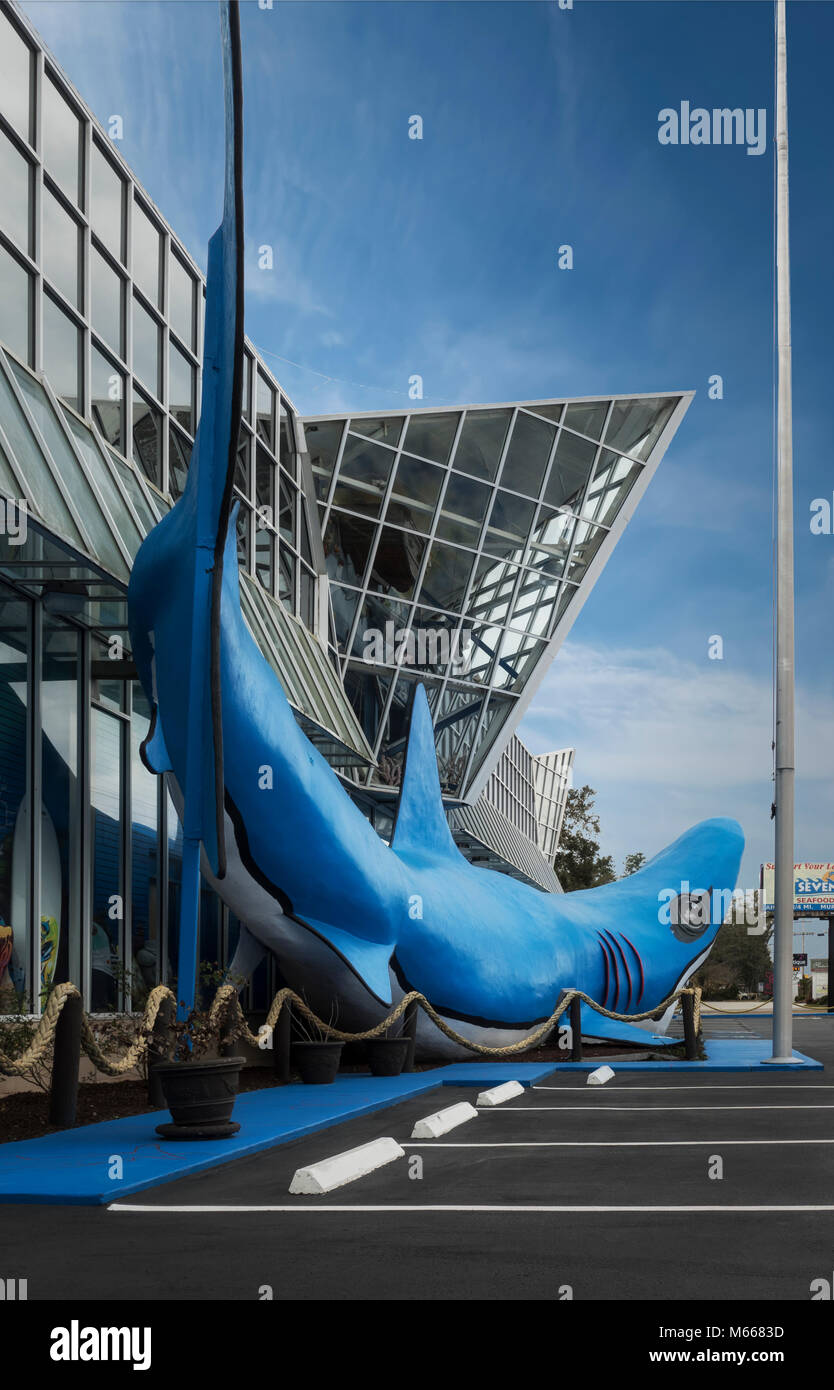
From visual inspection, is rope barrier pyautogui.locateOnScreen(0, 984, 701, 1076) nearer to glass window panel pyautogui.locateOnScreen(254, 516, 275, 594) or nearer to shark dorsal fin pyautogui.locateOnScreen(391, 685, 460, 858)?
shark dorsal fin pyautogui.locateOnScreen(391, 685, 460, 858)

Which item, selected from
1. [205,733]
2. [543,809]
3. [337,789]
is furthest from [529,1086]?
[543,809]

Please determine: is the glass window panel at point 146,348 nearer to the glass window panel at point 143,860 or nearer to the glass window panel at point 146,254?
the glass window panel at point 146,254

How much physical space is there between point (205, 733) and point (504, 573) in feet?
77.6

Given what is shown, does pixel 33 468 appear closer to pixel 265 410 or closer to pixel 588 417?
pixel 265 410

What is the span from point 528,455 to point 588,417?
5.44 ft

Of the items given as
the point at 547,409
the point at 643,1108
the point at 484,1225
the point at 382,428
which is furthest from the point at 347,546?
the point at 484,1225

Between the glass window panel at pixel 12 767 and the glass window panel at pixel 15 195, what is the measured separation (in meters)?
3.78

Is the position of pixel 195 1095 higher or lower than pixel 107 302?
lower

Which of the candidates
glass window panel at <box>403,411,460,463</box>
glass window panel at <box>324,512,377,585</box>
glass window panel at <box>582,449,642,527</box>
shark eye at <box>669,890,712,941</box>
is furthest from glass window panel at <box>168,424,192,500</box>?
glass window panel at <box>582,449,642,527</box>

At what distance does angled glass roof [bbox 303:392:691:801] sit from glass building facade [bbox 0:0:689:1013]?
56 mm

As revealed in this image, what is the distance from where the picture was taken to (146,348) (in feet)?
62.5

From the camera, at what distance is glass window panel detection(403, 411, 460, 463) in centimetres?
3166

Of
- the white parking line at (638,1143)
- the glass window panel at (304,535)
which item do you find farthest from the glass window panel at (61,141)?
the glass window panel at (304,535)
